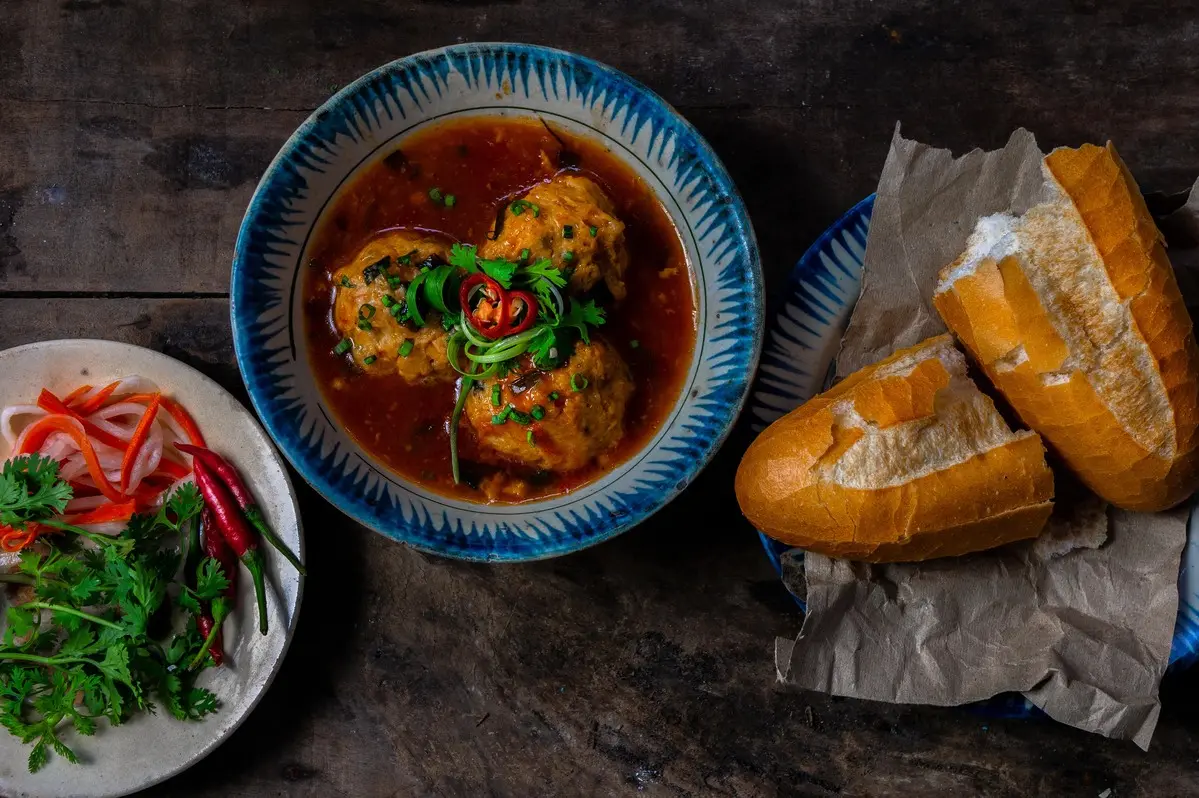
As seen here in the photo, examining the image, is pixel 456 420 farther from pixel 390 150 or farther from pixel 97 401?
pixel 97 401

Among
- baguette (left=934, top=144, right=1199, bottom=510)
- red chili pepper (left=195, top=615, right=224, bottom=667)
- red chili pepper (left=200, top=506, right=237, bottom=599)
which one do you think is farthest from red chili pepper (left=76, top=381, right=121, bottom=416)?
baguette (left=934, top=144, right=1199, bottom=510)

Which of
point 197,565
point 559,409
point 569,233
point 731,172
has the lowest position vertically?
point 197,565

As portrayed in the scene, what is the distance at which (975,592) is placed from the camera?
2.50 meters

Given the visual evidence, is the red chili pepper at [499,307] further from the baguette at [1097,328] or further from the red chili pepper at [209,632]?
the red chili pepper at [209,632]

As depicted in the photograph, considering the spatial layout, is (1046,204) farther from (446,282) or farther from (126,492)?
(126,492)

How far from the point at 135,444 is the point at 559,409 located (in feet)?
4.51

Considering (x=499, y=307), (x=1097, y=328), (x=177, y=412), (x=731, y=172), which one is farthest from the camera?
(x=731, y=172)

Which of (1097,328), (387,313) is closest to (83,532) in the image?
(387,313)

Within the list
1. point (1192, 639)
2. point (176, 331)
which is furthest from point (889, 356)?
point (176, 331)

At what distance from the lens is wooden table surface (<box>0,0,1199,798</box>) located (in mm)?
2828

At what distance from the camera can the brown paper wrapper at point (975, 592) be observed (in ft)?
7.93

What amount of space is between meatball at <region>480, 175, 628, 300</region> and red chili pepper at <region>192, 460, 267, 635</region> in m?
1.14

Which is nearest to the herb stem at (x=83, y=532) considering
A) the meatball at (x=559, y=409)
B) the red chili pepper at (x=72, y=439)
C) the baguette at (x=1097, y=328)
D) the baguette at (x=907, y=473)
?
the red chili pepper at (x=72, y=439)

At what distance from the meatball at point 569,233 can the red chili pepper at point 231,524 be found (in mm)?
1144
